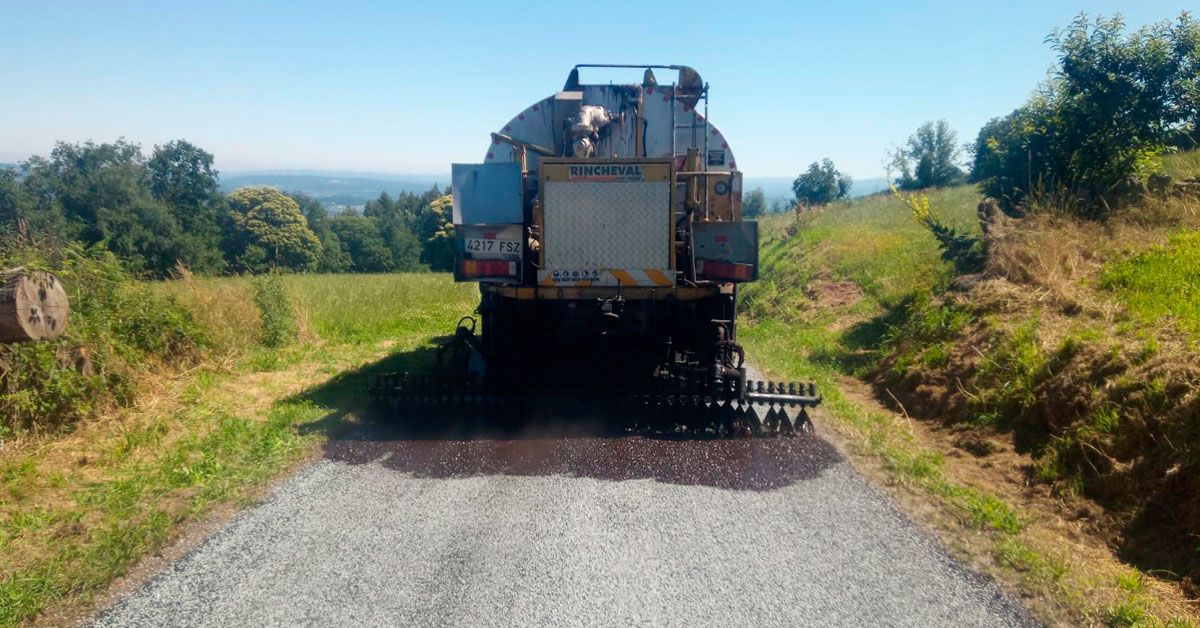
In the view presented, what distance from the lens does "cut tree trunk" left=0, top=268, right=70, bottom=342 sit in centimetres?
457

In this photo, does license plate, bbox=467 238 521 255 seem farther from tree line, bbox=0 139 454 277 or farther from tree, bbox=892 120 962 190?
tree, bbox=892 120 962 190

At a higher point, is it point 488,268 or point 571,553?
point 488,268

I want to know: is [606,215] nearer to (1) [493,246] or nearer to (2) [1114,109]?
(1) [493,246]

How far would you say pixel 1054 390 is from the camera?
5.59m

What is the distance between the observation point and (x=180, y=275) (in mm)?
10148

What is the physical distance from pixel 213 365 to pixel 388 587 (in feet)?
19.3

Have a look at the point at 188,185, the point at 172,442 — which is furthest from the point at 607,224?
the point at 188,185

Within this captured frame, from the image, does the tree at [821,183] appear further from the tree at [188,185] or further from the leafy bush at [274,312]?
the leafy bush at [274,312]

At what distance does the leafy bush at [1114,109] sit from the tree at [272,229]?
49121 millimetres

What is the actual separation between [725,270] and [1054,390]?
2.72 metres

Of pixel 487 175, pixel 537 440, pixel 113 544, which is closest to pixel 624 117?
pixel 487 175

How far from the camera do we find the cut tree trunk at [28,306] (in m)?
4.57

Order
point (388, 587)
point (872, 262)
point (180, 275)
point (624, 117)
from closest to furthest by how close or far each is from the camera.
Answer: point (388, 587), point (624, 117), point (180, 275), point (872, 262)

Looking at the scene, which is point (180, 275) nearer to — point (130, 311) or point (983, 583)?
point (130, 311)
